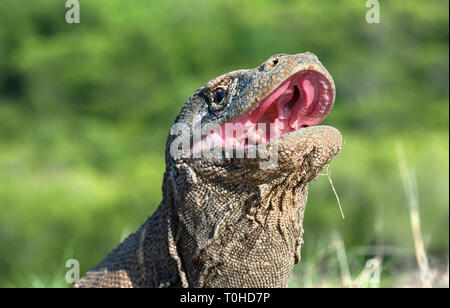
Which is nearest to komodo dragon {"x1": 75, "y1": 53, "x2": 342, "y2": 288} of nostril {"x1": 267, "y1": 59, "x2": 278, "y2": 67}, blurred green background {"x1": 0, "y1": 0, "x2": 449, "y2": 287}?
nostril {"x1": 267, "y1": 59, "x2": 278, "y2": 67}

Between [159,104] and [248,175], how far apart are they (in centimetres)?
1032

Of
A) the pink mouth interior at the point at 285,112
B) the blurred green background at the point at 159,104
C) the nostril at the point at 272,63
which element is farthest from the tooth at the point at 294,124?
the blurred green background at the point at 159,104

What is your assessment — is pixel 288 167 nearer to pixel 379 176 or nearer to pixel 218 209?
pixel 218 209

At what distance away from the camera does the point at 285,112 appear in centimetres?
251

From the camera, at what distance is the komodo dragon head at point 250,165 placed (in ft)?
7.64

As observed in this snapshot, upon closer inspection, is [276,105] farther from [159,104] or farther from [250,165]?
[159,104]

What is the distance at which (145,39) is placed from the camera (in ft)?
46.8

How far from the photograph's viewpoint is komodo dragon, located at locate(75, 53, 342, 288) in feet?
7.66

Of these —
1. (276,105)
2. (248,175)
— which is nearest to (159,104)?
(276,105)

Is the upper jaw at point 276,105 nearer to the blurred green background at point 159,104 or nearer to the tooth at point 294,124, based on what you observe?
the tooth at point 294,124

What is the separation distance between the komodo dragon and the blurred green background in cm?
489

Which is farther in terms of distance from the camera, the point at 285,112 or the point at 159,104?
the point at 159,104
